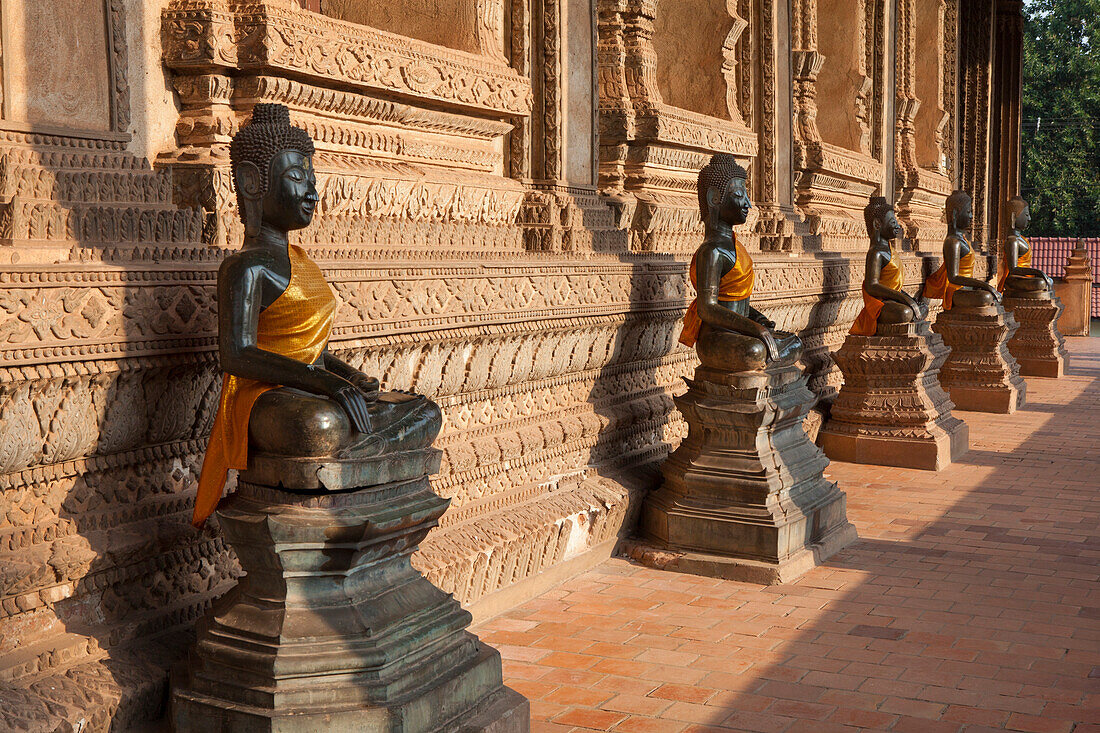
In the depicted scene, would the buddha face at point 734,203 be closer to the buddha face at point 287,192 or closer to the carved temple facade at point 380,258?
the carved temple facade at point 380,258

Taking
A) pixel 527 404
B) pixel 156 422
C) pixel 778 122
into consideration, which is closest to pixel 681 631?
pixel 527 404

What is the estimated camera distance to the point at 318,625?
286 centimetres

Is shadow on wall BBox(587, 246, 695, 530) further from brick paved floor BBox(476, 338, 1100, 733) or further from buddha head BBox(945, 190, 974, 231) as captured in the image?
buddha head BBox(945, 190, 974, 231)

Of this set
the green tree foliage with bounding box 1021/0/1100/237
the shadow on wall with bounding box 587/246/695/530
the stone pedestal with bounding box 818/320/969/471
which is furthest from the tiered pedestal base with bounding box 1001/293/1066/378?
the green tree foliage with bounding box 1021/0/1100/237

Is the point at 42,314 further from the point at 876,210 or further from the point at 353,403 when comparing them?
the point at 876,210

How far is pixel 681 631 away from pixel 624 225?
107 inches

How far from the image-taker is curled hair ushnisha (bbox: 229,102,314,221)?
2951 mm

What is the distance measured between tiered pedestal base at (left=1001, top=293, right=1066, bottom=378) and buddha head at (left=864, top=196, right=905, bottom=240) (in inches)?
236

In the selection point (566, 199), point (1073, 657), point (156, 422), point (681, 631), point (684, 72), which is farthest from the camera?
point (684, 72)

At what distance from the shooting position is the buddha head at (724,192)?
5297 mm

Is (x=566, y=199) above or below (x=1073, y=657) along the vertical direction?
above

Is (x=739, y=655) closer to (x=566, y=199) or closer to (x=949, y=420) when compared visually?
(x=566, y=199)

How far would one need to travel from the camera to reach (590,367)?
18.1 ft

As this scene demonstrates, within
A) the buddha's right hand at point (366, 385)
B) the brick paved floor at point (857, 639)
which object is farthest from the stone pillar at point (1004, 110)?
the buddha's right hand at point (366, 385)
